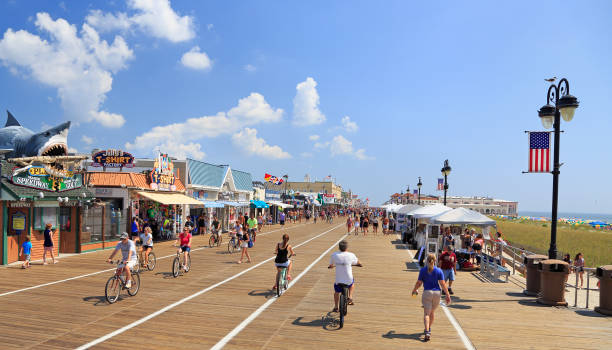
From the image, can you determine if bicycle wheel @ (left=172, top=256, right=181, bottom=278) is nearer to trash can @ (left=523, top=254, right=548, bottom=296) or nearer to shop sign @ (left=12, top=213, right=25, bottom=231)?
shop sign @ (left=12, top=213, right=25, bottom=231)

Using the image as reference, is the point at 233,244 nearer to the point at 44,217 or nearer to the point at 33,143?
the point at 44,217

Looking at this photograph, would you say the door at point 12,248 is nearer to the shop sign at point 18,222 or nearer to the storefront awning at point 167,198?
the shop sign at point 18,222

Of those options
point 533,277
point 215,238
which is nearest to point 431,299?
point 533,277

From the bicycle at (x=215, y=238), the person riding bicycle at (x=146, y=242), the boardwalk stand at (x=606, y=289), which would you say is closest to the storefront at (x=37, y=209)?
the person riding bicycle at (x=146, y=242)

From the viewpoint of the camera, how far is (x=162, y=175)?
96.7 feet

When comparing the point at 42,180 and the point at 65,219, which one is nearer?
the point at 42,180

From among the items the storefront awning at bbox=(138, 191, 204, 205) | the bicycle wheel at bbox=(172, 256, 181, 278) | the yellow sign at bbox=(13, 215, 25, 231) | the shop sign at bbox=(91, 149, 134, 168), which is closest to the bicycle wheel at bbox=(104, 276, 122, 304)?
the bicycle wheel at bbox=(172, 256, 181, 278)

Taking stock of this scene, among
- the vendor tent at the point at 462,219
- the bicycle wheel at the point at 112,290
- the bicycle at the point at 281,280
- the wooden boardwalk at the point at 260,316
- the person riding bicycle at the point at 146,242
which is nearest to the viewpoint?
the wooden boardwalk at the point at 260,316

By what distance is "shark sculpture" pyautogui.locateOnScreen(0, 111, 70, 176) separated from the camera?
19.3 m

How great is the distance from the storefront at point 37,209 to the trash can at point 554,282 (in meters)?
17.8

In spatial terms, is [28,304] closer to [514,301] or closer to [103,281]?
[103,281]

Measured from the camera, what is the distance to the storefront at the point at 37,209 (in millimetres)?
15852

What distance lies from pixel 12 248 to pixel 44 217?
1842mm

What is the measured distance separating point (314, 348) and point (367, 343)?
1.00 m
